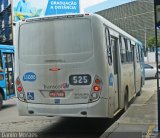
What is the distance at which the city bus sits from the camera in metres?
15.6

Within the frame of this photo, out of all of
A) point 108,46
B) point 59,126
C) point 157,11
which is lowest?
point 59,126

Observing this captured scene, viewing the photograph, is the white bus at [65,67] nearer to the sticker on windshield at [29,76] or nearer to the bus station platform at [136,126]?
the sticker on windshield at [29,76]

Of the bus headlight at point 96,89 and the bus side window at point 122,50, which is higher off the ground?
the bus side window at point 122,50

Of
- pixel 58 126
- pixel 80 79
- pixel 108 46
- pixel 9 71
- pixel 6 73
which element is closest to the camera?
pixel 80 79

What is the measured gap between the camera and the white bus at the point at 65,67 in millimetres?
9125

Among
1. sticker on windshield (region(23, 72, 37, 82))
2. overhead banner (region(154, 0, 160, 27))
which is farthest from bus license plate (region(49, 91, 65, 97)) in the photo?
overhead banner (region(154, 0, 160, 27))

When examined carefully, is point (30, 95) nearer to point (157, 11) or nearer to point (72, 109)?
point (72, 109)

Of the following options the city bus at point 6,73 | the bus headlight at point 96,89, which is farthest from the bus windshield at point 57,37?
the city bus at point 6,73

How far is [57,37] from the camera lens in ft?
31.2

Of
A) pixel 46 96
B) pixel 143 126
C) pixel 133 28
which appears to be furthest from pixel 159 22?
pixel 133 28

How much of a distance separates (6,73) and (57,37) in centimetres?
722

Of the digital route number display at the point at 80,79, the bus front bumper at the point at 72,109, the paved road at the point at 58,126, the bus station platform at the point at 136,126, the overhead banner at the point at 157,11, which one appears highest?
the overhead banner at the point at 157,11

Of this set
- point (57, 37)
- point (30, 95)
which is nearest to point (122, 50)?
point (57, 37)

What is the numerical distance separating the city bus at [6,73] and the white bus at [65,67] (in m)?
5.94
